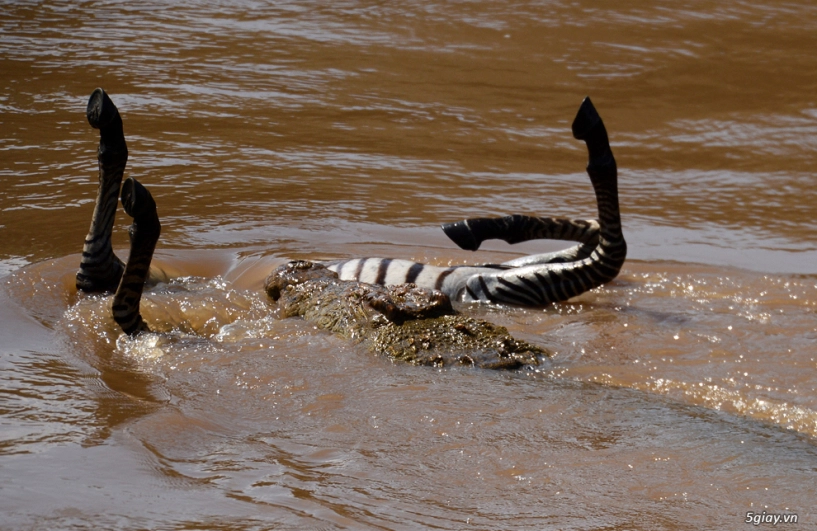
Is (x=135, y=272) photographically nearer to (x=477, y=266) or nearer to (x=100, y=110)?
(x=100, y=110)

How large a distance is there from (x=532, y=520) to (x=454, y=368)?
46.0 inches

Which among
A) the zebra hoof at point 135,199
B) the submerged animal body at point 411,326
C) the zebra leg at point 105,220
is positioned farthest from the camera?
the zebra leg at point 105,220

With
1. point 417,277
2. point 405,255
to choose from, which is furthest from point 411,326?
point 405,255

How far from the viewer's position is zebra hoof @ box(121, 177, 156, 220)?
13.2 ft

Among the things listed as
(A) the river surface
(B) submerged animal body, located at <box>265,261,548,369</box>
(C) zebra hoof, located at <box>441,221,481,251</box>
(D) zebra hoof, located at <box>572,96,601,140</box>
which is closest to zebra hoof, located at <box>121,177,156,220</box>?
(A) the river surface

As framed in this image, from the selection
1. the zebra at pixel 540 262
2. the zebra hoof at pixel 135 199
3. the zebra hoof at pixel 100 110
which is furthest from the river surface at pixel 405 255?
the zebra hoof at pixel 100 110

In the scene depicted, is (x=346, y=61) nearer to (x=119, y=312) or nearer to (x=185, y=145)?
(x=185, y=145)

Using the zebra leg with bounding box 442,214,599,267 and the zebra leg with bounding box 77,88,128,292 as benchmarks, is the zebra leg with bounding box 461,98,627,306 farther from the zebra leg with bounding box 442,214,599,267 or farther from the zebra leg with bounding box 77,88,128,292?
the zebra leg with bounding box 77,88,128,292

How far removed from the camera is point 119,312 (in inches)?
168

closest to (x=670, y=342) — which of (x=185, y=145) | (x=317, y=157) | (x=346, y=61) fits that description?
(x=317, y=157)

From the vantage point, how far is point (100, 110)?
4.46m

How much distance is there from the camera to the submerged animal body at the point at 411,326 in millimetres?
3873

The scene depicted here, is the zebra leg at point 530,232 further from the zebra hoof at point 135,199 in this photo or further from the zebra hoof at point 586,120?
the zebra hoof at point 135,199

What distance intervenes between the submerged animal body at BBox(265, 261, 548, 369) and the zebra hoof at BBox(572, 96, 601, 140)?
111 centimetres
